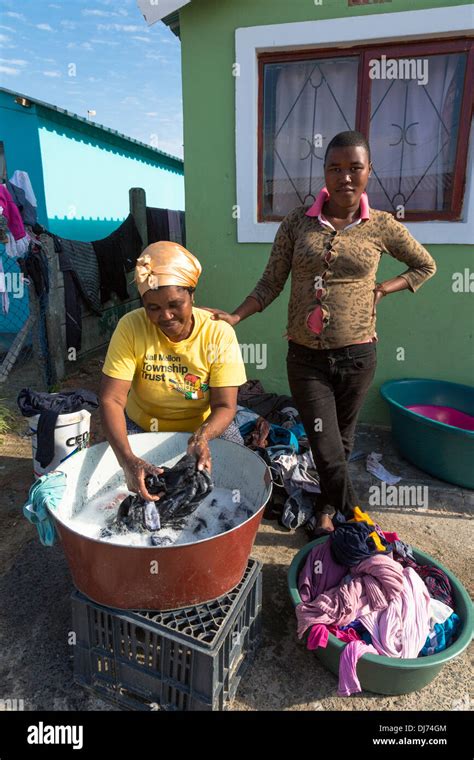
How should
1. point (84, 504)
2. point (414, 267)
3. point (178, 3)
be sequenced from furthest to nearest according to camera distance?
1. point (178, 3)
2. point (414, 267)
3. point (84, 504)

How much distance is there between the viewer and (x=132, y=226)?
7.47m

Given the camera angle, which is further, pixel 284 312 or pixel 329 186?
pixel 284 312

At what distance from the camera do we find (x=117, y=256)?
6969 mm

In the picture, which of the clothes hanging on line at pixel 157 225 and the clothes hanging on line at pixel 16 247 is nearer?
the clothes hanging on line at pixel 16 247

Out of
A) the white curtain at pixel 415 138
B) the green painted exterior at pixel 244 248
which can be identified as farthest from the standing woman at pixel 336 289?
the white curtain at pixel 415 138

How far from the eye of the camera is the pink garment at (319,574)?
7.55 ft

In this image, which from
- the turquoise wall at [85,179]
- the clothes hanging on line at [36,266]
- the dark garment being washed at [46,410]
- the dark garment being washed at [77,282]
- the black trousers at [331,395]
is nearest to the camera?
the black trousers at [331,395]

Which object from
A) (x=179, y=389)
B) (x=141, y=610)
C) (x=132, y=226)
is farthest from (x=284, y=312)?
(x=132, y=226)

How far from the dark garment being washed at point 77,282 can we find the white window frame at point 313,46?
86.8 inches

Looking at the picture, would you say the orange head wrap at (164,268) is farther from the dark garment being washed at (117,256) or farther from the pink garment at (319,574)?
the dark garment being washed at (117,256)

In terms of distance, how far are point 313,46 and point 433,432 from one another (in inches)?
125

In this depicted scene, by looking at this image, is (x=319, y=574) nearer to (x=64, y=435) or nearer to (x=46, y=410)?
(x=64, y=435)

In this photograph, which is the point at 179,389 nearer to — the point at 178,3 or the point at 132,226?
the point at 178,3
